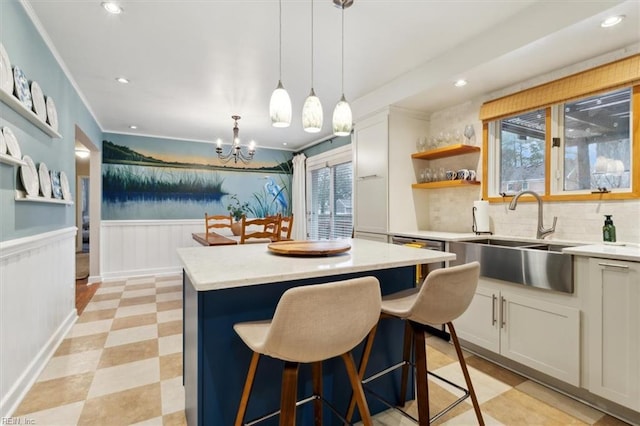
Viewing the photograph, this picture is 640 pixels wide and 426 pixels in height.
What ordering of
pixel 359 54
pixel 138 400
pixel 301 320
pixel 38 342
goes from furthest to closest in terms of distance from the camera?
pixel 359 54 < pixel 38 342 < pixel 138 400 < pixel 301 320

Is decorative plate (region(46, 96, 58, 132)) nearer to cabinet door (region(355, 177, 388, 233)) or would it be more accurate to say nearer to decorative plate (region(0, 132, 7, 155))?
decorative plate (region(0, 132, 7, 155))

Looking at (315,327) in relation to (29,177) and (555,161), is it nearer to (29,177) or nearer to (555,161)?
(29,177)

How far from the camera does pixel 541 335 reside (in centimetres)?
196

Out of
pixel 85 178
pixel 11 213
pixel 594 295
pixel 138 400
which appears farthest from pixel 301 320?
pixel 85 178

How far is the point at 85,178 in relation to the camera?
8.11 metres

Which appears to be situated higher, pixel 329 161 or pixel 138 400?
pixel 329 161

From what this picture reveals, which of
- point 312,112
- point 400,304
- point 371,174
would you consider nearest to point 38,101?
point 312,112

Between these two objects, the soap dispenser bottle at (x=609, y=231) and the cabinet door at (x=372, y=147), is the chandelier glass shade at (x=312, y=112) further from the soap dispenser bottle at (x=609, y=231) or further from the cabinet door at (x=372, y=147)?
the soap dispenser bottle at (x=609, y=231)

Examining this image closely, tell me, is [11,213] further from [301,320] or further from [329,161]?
[329,161]

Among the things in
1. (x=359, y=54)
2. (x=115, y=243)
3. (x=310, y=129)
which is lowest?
(x=115, y=243)

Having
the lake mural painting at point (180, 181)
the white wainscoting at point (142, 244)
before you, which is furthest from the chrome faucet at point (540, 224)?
the lake mural painting at point (180, 181)

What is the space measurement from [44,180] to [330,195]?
379cm

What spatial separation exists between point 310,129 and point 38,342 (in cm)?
233

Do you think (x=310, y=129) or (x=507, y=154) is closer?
(x=310, y=129)
